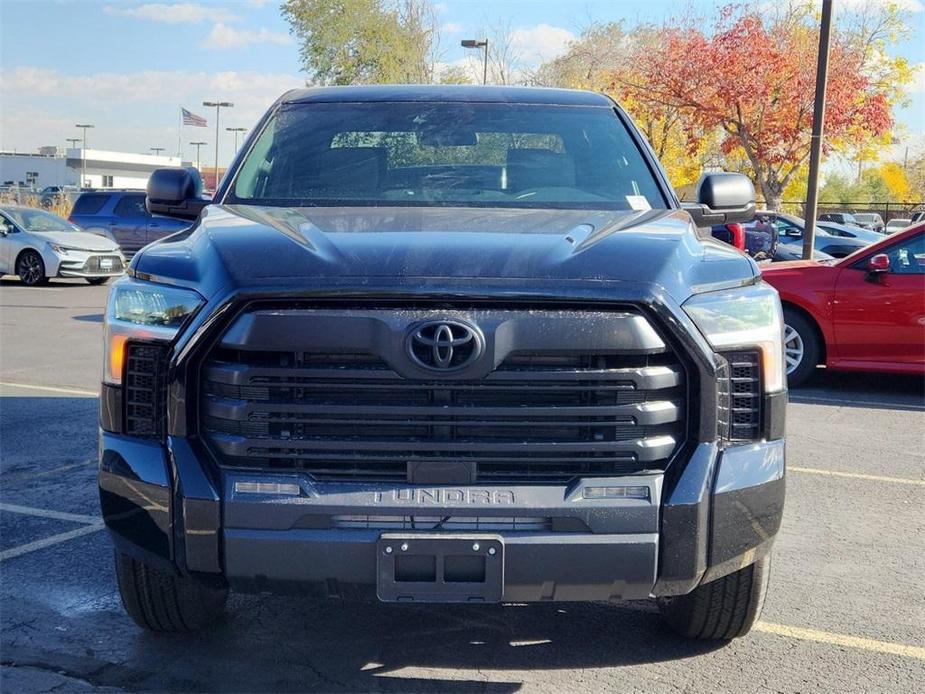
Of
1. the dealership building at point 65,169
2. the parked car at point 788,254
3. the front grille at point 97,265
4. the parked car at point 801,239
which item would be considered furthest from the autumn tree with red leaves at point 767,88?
the dealership building at point 65,169

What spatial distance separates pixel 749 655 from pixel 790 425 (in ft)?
14.3

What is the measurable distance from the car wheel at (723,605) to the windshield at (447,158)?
1.43m

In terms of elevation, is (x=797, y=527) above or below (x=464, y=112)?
below

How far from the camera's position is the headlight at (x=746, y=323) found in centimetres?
294

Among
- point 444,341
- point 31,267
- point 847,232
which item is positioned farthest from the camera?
point 847,232

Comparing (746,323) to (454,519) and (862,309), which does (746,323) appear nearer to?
(454,519)

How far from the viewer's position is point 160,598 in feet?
11.4

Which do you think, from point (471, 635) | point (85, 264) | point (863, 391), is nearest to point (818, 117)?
point (863, 391)

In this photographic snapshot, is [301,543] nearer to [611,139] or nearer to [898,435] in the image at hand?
[611,139]

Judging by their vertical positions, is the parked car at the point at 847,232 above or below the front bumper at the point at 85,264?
above

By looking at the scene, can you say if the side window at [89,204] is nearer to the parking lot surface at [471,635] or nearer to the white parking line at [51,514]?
the parking lot surface at [471,635]

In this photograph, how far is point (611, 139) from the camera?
15.0 ft

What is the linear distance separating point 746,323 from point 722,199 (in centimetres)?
171

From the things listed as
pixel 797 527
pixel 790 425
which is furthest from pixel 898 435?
pixel 797 527
